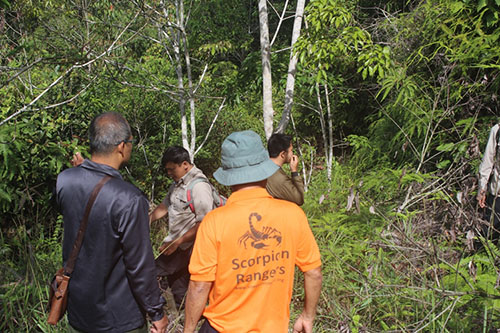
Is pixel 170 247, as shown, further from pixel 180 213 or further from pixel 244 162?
pixel 244 162

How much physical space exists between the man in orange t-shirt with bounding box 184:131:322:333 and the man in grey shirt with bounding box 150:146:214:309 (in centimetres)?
123

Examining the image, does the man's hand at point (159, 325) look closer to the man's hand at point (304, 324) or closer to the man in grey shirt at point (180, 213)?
the man's hand at point (304, 324)

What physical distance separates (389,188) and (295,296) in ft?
5.87

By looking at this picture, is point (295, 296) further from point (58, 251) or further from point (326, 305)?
point (58, 251)

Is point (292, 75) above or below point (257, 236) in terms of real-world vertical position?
above

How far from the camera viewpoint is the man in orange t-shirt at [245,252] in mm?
1653

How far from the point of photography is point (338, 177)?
5.86m

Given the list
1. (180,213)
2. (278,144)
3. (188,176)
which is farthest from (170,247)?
(278,144)

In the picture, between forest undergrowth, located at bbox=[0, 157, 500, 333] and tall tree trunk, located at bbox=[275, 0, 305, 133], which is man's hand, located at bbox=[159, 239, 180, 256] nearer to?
forest undergrowth, located at bbox=[0, 157, 500, 333]

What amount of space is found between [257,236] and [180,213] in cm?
163

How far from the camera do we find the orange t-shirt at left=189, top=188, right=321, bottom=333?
1.65 meters

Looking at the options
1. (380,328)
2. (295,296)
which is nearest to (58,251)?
(295,296)

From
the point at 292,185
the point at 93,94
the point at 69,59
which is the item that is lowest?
the point at 292,185

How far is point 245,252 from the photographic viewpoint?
1.66 m
